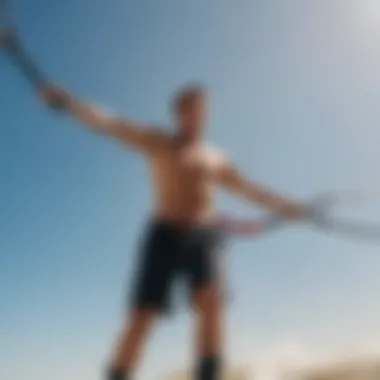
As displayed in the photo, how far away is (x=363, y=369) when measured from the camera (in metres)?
7.21

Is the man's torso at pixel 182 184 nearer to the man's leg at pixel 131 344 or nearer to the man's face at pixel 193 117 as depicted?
the man's face at pixel 193 117

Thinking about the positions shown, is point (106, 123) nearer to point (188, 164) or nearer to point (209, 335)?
point (188, 164)

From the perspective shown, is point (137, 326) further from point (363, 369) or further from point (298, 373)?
point (363, 369)

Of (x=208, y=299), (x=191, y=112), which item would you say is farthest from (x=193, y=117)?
(x=208, y=299)

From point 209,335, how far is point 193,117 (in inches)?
59.9

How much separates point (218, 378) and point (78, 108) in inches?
76.5

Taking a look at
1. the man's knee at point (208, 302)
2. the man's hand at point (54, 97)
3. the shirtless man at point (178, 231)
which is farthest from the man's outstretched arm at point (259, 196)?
the man's hand at point (54, 97)

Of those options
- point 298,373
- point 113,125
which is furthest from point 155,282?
point 298,373

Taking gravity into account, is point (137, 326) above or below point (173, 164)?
below

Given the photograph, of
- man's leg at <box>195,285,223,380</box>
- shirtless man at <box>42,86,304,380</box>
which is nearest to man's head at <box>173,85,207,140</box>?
shirtless man at <box>42,86,304,380</box>

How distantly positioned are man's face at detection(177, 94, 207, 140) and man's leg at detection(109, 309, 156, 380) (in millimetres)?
1291

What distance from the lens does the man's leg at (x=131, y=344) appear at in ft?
14.6

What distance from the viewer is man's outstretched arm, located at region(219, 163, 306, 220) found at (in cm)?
527

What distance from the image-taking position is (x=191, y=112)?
4.92 meters
